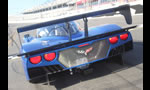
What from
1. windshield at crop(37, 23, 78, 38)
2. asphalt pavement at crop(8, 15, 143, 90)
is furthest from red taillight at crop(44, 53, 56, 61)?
windshield at crop(37, 23, 78, 38)

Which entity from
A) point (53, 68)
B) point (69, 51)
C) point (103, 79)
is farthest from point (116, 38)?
point (53, 68)

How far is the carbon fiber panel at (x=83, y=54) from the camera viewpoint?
3.38 m

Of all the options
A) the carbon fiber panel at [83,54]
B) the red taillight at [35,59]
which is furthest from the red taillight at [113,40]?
the red taillight at [35,59]

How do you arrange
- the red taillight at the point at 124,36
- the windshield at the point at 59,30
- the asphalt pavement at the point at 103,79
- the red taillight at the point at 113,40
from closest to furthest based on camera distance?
the asphalt pavement at the point at 103,79 < the red taillight at the point at 113,40 < the red taillight at the point at 124,36 < the windshield at the point at 59,30

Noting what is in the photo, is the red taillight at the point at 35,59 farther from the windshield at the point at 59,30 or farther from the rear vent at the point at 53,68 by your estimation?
the windshield at the point at 59,30

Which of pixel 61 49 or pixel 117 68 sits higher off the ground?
pixel 61 49

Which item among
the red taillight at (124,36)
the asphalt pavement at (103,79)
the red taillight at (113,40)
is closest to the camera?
the asphalt pavement at (103,79)

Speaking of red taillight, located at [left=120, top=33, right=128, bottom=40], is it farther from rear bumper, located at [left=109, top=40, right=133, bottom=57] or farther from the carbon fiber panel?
the carbon fiber panel

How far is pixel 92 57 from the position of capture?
356cm

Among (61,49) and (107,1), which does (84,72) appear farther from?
(107,1)

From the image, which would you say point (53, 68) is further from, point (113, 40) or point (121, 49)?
point (121, 49)

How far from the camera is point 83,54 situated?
3.48 metres

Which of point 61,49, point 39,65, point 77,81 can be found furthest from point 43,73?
point 77,81
